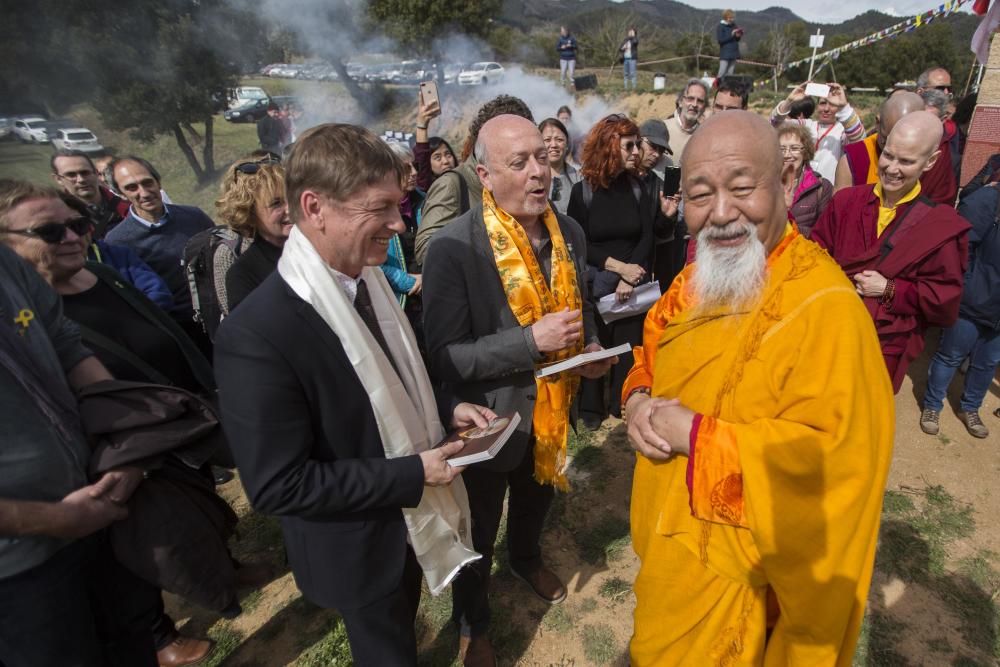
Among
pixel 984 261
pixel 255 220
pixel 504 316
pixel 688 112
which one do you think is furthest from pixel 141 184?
pixel 984 261

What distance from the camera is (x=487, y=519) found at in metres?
2.29

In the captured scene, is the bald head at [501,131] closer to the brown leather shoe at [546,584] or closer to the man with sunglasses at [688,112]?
the brown leather shoe at [546,584]

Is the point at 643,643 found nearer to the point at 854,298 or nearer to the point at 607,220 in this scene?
the point at 854,298

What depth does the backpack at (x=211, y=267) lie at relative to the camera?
9.78ft

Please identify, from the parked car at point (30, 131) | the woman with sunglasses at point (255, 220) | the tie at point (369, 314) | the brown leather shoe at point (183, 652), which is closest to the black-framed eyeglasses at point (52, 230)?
the woman with sunglasses at point (255, 220)

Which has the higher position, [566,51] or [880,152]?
[566,51]

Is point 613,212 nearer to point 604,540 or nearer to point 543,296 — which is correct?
point 543,296

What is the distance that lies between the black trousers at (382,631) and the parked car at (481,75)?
32.6 meters

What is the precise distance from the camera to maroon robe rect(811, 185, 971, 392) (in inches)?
108

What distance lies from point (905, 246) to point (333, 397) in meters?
3.03

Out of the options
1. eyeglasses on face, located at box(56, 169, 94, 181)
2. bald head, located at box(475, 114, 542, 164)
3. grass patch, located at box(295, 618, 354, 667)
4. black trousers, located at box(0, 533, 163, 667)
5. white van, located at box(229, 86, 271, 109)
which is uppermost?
white van, located at box(229, 86, 271, 109)

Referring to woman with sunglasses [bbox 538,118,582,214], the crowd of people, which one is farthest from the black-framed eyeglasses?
woman with sunglasses [bbox 538,118,582,214]

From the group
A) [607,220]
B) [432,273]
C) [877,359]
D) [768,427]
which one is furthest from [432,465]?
[607,220]

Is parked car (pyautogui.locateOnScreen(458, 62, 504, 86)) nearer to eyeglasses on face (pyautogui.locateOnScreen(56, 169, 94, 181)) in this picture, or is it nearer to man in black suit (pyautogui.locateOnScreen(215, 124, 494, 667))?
eyeglasses on face (pyautogui.locateOnScreen(56, 169, 94, 181))
